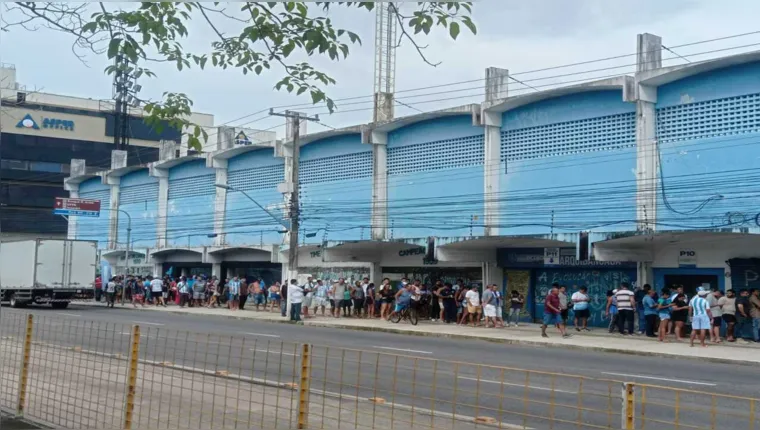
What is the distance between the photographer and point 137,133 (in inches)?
2813

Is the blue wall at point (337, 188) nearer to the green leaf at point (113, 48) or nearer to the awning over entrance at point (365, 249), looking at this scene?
the awning over entrance at point (365, 249)

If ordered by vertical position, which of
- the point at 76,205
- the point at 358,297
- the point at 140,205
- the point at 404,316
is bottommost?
the point at 404,316

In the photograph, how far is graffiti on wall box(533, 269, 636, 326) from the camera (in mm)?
26469

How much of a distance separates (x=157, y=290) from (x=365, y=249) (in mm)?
12453

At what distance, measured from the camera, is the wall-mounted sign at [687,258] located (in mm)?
24352

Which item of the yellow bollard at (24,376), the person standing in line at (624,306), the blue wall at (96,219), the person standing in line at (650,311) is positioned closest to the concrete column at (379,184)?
the person standing in line at (624,306)

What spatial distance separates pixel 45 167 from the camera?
67.4 m

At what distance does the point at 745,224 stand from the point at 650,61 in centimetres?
576

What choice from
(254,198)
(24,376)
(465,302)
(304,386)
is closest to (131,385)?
(304,386)

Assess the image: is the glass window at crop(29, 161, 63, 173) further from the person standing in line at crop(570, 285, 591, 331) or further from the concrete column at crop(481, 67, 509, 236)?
the person standing in line at crop(570, 285, 591, 331)

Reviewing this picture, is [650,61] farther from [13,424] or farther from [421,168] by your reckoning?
[13,424]

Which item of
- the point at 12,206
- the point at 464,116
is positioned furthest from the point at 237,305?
the point at 12,206

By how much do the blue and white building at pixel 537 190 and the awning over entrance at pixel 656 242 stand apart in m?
0.05

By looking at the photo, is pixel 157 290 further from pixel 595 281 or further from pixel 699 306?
pixel 699 306
